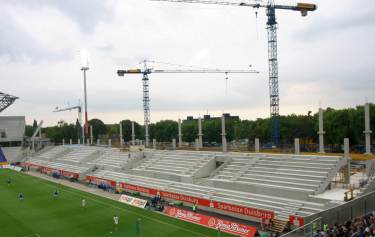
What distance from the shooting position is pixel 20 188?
48938mm

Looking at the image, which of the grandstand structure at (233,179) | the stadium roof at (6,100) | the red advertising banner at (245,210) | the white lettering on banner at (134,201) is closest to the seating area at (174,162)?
the grandstand structure at (233,179)

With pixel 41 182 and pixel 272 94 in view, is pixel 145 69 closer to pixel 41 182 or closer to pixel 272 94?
pixel 272 94

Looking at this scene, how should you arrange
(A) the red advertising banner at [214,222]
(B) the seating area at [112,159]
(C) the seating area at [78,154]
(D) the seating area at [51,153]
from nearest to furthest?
(A) the red advertising banner at [214,222] < (B) the seating area at [112,159] < (C) the seating area at [78,154] < (D) the seating area at [51,153]

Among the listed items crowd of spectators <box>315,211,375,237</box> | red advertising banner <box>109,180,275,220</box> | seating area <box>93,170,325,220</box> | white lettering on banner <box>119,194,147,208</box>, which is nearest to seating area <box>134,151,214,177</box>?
seating area <box>93,170,325,220</box>

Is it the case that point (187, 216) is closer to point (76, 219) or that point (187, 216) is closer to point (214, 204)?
point (214, 204)

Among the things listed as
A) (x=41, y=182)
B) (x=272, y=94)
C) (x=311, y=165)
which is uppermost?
(x=272, y=94)

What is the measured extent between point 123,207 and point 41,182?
24.4 m

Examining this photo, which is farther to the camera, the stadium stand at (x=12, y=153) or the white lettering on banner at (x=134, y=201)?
the stadium stand at (x=12, y=153)

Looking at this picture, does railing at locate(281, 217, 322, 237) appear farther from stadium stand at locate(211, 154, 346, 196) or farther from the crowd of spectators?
stadium stand at locate(211, 154, 346, 196)

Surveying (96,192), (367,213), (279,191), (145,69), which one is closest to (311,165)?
(279,191)

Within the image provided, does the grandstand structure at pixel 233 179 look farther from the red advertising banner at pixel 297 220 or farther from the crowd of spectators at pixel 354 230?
the crowd of spectators at pixel 354 230

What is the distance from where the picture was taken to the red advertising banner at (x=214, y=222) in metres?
25.1

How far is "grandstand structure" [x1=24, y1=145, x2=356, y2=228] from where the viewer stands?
29.0 m

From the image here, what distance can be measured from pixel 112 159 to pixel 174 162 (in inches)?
630
